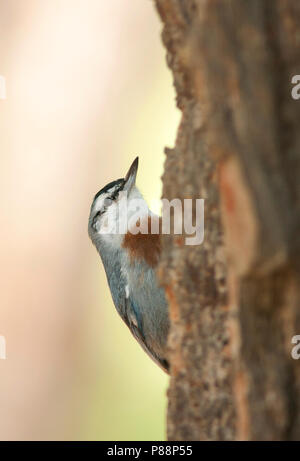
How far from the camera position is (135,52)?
19.8 ft

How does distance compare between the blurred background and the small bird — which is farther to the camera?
the blurred background

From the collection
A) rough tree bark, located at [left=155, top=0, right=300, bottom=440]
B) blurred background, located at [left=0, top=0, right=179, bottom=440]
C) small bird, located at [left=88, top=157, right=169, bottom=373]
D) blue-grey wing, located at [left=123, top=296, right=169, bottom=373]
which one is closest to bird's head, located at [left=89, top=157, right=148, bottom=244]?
small bird, located at [left=88, top=157, right=169, bottom=373]

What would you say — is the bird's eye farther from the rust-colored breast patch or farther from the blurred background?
the blurred background

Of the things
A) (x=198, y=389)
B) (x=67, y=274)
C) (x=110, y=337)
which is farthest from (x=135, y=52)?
(x=198, y=389)

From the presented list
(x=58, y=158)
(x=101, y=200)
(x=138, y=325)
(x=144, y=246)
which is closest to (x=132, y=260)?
(x=144, y=246)

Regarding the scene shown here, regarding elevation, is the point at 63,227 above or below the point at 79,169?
below

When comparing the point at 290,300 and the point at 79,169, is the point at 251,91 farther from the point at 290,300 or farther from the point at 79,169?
the point at 79,169

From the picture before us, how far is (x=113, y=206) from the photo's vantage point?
381 cm

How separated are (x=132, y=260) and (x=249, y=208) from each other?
1924 millimetres

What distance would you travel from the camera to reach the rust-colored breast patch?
3389 mm

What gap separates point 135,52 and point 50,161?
47.8 inches

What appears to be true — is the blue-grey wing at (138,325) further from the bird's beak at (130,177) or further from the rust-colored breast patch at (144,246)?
the bird's beak at (130,177)

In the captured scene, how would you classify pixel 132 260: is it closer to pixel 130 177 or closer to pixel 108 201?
pixel 108 201

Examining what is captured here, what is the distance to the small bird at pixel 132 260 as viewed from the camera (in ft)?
11.3
